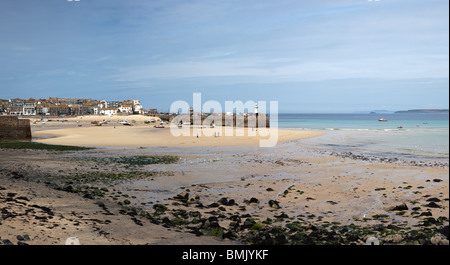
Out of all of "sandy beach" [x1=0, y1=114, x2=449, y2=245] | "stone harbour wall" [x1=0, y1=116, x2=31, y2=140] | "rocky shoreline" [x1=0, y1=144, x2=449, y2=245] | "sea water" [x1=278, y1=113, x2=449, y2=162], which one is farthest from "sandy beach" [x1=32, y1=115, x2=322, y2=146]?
"rocky shoreline" [x1=0, y1=144, x2=449, y2=245]

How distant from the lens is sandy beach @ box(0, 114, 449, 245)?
741cm

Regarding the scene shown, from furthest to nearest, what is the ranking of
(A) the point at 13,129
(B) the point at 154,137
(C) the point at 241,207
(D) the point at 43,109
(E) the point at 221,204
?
(D) the point at 43,109 → (B) the point at 154,137 → (A) the point at 13,129 → (E) the point at 221,204 → (C) the point at 241,207

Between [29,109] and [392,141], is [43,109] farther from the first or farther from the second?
[392,141]

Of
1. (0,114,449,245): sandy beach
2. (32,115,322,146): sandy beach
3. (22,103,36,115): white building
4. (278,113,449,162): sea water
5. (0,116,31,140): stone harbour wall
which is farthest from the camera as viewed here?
(22,103,36,115): white building

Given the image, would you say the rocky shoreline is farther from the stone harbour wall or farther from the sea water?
the stone harbour wall

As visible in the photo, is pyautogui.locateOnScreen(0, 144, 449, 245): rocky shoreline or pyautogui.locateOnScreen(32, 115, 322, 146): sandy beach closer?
pyautogui.locateOnScreen(0, 144, 449, 245): rocky shoreline

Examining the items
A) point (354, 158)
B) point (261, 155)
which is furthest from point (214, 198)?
point (354, 158)

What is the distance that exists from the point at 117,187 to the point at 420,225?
10405 millimetres

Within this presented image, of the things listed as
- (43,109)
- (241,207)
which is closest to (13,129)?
(241,207)

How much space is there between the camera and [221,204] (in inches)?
435

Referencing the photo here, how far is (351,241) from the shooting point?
303 inches
